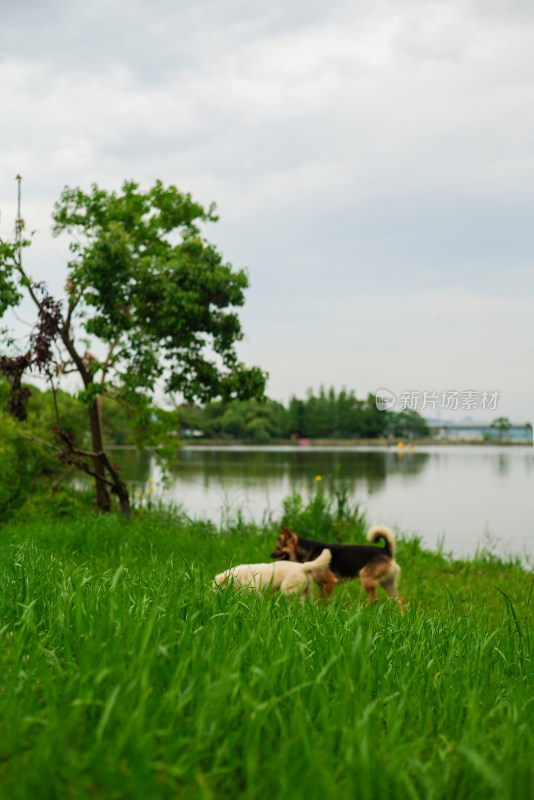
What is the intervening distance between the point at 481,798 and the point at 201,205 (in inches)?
Answer: 450

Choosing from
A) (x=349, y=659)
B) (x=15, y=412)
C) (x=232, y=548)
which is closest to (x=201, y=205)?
(x=15, y=412)

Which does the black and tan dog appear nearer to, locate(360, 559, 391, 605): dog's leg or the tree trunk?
locate(360, 559, 391, 605): dog's leg

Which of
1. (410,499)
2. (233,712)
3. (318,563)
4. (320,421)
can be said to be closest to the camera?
(233,712)

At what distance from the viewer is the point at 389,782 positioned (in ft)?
5.32

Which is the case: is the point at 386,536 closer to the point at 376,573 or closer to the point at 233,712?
the point at 376,573

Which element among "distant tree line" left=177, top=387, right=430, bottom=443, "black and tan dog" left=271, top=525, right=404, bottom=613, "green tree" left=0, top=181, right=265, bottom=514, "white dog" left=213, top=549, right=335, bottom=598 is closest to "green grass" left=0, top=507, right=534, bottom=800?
"white dog" left=213, top=549, right=335, bottom=598

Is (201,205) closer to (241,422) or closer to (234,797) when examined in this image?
(234,797)

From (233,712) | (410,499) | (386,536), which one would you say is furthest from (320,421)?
(233,712)

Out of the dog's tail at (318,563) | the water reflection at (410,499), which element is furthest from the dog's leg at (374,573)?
the water reflection at (410,499)

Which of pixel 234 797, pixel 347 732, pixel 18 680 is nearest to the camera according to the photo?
pixel 234 797

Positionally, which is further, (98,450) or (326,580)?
(98,450)

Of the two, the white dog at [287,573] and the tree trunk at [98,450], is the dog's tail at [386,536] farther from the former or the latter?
the tree trunk at [98,450]

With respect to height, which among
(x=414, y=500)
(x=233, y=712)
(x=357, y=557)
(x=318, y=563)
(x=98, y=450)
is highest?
(x=98, y=450)

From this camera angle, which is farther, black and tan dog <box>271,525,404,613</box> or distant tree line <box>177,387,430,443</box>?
distant tree line <box>177,387,430,443</box>
